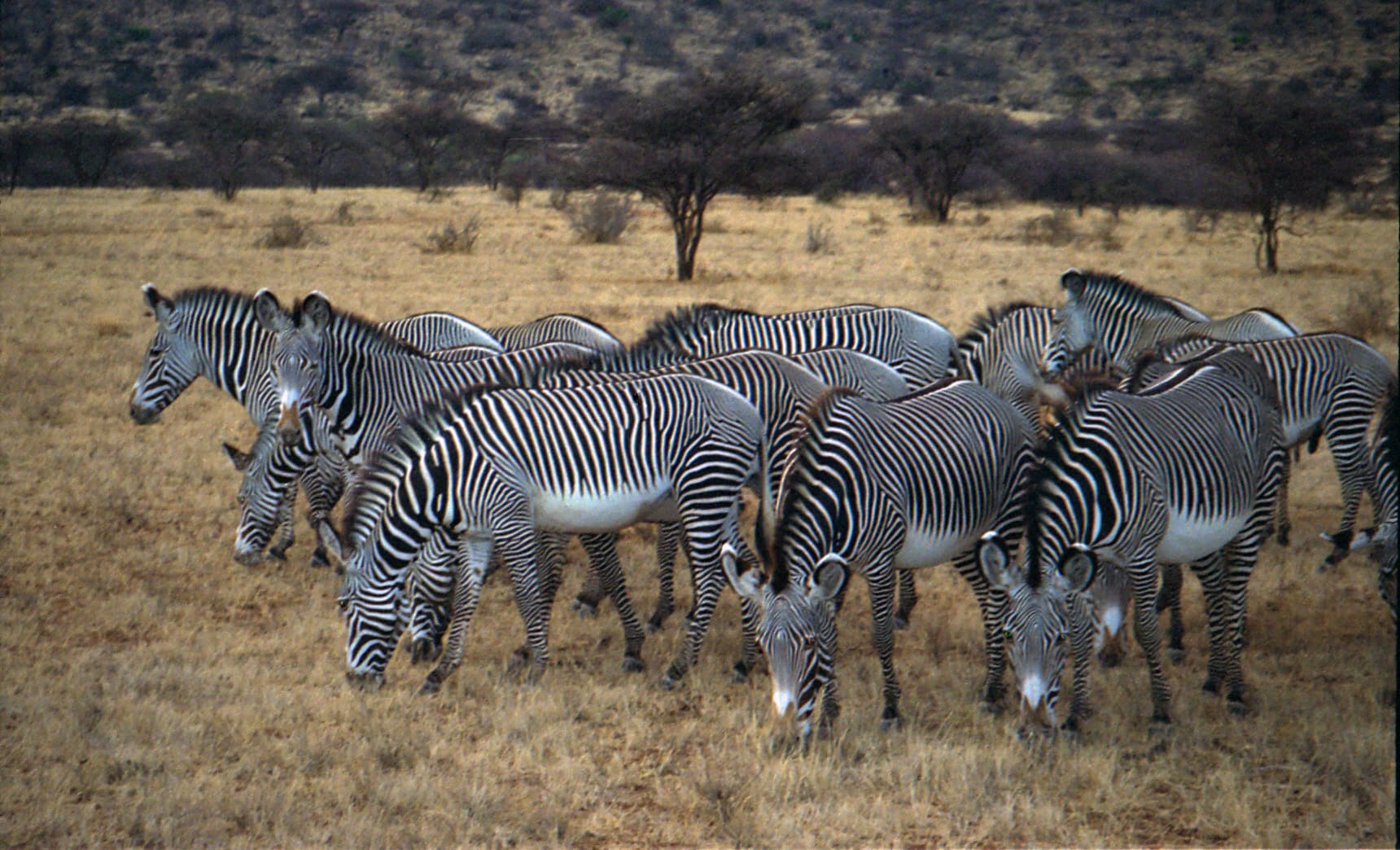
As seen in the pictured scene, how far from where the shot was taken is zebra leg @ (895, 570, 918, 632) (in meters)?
7.32

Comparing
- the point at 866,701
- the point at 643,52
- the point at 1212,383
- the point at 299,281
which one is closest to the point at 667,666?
the point at 866,701

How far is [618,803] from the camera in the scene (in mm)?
4941

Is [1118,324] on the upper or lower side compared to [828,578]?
upper

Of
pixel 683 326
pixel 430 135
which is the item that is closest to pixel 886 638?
pixel 683 326

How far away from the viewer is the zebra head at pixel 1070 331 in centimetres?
936

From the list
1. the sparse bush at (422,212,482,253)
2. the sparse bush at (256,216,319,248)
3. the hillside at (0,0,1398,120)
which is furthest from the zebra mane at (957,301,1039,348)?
the hillside at (0,0,1398,120)

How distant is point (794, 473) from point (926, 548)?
816 millimetres

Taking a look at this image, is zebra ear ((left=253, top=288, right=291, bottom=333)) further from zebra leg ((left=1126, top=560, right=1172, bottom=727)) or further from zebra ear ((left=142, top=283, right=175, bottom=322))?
zebra leg ((left=1126, top=560, right=1172, bottom=727))

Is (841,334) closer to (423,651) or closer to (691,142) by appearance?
(423,651)

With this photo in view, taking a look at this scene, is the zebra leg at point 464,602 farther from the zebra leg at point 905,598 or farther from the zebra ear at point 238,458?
the zebra leg at point 905,598

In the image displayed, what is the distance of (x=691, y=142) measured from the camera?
2262cm

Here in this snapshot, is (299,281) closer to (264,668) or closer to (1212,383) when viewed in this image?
(264,668)

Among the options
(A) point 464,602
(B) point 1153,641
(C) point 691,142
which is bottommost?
(A) point 464,602

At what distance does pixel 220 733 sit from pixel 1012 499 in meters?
3.97
